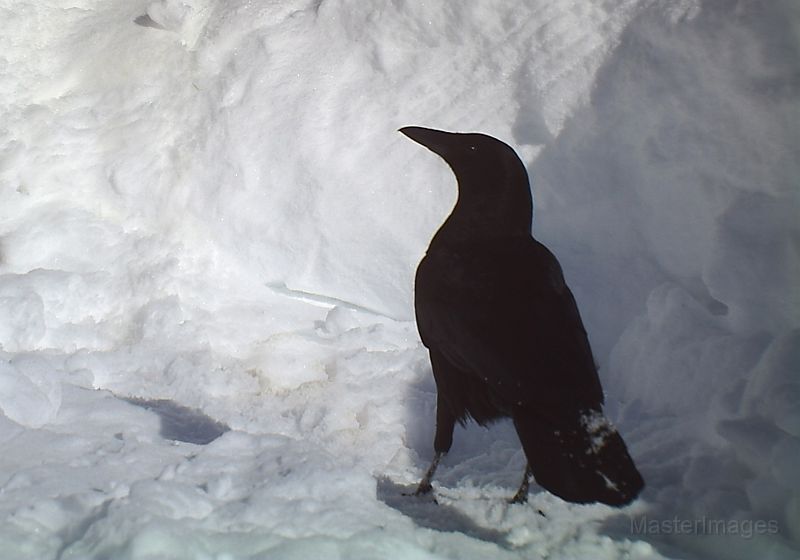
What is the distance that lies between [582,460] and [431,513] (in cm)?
39

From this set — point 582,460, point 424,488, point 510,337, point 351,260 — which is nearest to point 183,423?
A: point 424,488

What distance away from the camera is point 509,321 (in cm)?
163

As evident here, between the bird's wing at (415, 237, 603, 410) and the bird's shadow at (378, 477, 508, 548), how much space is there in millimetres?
274

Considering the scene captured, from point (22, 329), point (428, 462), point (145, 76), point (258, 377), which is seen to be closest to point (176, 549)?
point (428, 462)

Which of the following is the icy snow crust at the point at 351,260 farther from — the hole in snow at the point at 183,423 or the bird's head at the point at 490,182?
the bird's head at the point at 490,182

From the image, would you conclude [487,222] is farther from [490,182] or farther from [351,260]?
[351,260]

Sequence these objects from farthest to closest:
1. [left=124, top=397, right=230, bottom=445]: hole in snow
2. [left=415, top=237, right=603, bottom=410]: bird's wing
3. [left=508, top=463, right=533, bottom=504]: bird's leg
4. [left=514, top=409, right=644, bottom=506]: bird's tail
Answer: [left=124, top=397, right=230, bottom=445]: hole in snow < [left=508, top=463, right=533, bottom=504]: bird's leg < [left=415, top=237, right=603, bottom=410]: bird's wing < [left=514, top=409, right=644, bottom=506]: bird's tail

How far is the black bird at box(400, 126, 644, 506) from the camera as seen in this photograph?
150 cm

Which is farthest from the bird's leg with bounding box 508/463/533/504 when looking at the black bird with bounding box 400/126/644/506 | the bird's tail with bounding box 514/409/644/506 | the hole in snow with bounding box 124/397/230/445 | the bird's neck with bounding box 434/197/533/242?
the hole in snow with bounding box 124/397/230/445

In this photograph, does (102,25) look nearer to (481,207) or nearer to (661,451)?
(481,207)

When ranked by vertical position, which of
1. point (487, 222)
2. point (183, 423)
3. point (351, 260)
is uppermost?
point (487, 222)

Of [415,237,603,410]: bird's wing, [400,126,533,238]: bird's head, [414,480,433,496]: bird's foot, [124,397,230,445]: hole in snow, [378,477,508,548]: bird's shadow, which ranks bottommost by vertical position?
[124,397,230,445]: hole in snow

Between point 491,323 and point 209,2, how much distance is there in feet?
5.86

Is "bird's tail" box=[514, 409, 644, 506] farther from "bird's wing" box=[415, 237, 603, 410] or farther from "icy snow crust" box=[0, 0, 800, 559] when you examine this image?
"icy snow crust" box=[0, 0, 800, 559]
